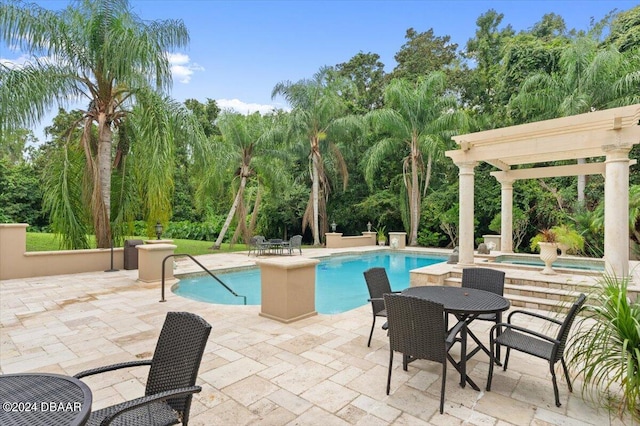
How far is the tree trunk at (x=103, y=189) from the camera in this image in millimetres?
9883

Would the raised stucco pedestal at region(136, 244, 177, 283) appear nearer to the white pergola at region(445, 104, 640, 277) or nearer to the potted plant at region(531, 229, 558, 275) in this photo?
the white pergola at region(445, 104, 640, 277)

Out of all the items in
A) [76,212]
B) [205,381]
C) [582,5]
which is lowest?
[205,381]

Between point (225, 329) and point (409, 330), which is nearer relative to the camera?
point (409, 330)

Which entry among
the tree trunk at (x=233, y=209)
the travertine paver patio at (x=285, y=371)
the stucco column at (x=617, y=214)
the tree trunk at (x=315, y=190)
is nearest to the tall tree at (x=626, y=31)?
the stucco column at (x=617, y=214)

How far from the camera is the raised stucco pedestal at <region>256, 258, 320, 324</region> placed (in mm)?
5285

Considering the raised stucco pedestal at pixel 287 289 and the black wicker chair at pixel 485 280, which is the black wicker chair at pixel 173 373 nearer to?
the raised stucco pedestal at pixel 287 289

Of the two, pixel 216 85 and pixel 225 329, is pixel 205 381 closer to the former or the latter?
pixel 225 329

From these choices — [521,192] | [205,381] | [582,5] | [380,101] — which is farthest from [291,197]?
[582,5]

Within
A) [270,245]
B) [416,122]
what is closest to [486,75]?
[416,122]

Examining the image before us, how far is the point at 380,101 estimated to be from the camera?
986 inches

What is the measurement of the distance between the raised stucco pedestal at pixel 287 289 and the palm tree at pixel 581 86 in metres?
13.5

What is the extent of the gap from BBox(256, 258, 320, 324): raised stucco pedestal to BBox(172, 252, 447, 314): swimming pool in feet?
7.50

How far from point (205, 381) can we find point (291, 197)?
18.2 metres

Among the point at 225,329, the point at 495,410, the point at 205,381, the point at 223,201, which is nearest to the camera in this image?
the point at 495,410
